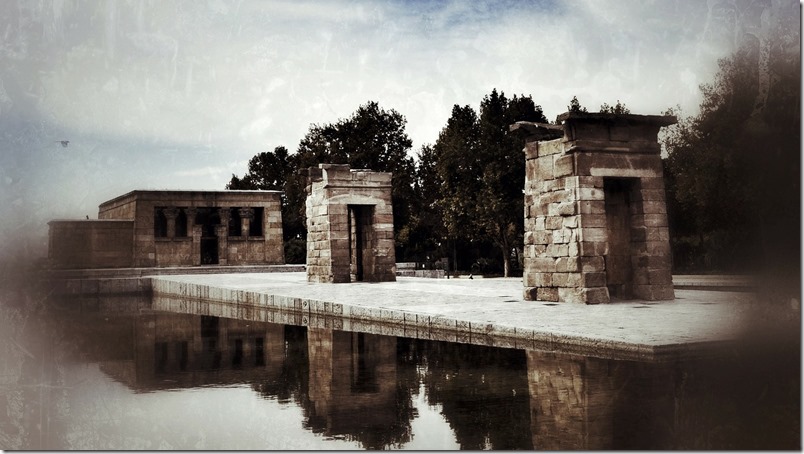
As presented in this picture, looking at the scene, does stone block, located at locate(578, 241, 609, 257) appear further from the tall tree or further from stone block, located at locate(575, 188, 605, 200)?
the tall tree

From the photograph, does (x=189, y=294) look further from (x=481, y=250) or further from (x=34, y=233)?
(x=481, y=250)

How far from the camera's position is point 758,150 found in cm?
799

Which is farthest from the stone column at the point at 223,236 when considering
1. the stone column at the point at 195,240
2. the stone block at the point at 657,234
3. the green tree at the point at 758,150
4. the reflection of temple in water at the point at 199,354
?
the green tree at the point at 758,150

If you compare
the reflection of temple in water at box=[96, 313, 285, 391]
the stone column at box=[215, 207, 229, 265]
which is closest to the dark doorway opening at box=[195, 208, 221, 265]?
the stone column at box=[215, 207, 229, 265]

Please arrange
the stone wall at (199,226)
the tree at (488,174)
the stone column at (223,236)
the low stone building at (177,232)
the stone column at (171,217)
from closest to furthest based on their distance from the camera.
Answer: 1. the tree at (488,174)
2. the low stone building at (177,232)
3. the stone wall at (199,226)
4. the stone column at (171,217)
5. the stone column at (223,236)

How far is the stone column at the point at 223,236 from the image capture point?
139 feet

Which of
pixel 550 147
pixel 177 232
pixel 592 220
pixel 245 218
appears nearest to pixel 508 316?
pixel 592 220

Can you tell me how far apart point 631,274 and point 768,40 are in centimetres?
785

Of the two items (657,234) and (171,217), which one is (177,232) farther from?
(657,234)

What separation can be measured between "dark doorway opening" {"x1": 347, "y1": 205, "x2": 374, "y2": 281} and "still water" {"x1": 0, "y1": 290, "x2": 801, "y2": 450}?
13636 millimetres

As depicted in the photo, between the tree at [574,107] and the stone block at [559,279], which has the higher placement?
the tree at [574,107]

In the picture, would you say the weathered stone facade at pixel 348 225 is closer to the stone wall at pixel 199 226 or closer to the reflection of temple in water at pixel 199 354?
the reflection of temple in water at pixel 199 354

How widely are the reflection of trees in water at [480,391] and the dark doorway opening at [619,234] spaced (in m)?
5.52

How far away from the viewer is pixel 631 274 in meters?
15.0
